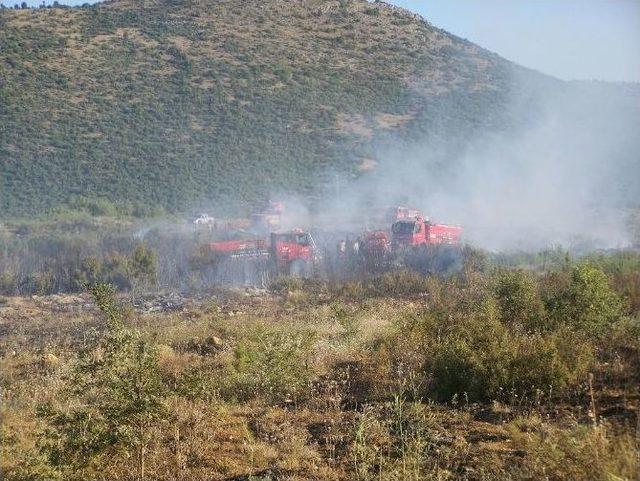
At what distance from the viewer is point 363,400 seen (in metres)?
6.93

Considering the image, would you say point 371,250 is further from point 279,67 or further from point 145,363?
point 279,67

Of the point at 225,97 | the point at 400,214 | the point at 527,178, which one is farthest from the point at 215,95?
the point at 400,214

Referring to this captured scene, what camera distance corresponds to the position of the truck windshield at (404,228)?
2444 centimetres

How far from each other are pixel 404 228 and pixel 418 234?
661mm

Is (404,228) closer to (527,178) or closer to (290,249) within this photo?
(290,249)

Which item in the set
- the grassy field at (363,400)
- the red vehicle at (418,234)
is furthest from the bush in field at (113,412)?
the red vehicle at (418,234)

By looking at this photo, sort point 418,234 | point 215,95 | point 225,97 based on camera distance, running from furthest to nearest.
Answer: point 225,97, point 215,95, point 418,234

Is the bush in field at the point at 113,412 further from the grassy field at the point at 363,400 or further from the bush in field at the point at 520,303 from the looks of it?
the bush in field at the point at 520,303

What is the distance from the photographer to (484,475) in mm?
4633

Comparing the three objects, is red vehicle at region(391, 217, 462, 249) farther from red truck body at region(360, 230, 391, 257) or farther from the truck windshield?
red truck body at region(360, 230, 391, 257)

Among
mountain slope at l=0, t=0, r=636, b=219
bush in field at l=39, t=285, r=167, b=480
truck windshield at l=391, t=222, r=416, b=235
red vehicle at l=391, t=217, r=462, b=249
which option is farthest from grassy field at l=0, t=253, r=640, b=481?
mountain slope at l=0, t=0, r=636, b=219

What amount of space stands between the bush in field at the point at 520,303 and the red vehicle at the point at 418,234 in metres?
13.3

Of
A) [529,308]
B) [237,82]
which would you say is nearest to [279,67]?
[237,82]

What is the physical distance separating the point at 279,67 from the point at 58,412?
2070 inches
